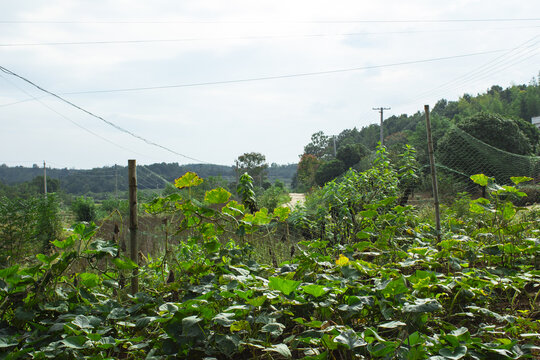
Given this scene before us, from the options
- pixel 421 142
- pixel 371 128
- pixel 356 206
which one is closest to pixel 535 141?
pixel 421 142

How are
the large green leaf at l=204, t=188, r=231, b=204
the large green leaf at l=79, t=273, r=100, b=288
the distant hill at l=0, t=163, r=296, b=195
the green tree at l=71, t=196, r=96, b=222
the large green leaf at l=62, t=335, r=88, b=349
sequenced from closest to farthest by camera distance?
the large green leaf at l=62, t=335, r=88, b=349
the large green leaf at l=79, t=273, r=100, b=288
the large green leaf at l=204, t=188, r=231, b=204
the green tree at l=71, t=196, r=96, b=222
the distant hill at l=0, t=163, r=296, b=195

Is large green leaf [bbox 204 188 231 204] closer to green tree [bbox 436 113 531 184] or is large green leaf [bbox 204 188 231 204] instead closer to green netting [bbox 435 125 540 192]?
green tree [bbox 436 113 531 184]

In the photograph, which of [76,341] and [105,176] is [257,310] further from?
[105,176]

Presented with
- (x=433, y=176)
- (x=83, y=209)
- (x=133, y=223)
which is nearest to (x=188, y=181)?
(x=133, y=223)

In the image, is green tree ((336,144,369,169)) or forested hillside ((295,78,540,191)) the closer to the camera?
forested hillside ((295,78,540,191))

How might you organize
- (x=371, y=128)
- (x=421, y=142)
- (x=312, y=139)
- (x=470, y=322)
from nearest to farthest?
(x=470, y=322) → (x=421, y=142) → (x=371, y=128) → (x=312, y=139)

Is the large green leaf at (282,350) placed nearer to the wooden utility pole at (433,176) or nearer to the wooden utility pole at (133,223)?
the wooden utility pole at (133,223)

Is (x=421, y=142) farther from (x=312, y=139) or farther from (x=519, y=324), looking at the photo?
(x=312, y=139)

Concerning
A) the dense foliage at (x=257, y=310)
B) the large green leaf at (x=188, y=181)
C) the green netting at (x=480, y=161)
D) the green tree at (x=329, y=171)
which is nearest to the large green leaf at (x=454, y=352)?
the dense foliage at (x=257, y=310)

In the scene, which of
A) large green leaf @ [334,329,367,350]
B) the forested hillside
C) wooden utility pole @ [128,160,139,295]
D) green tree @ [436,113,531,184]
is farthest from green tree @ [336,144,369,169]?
large green leaf @ [334,329,367,350]

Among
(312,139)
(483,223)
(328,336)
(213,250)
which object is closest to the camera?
(328,336)

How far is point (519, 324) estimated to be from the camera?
1.37 metres

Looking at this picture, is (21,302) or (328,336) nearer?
(328,336)

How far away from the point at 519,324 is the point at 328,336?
80 centimetres
